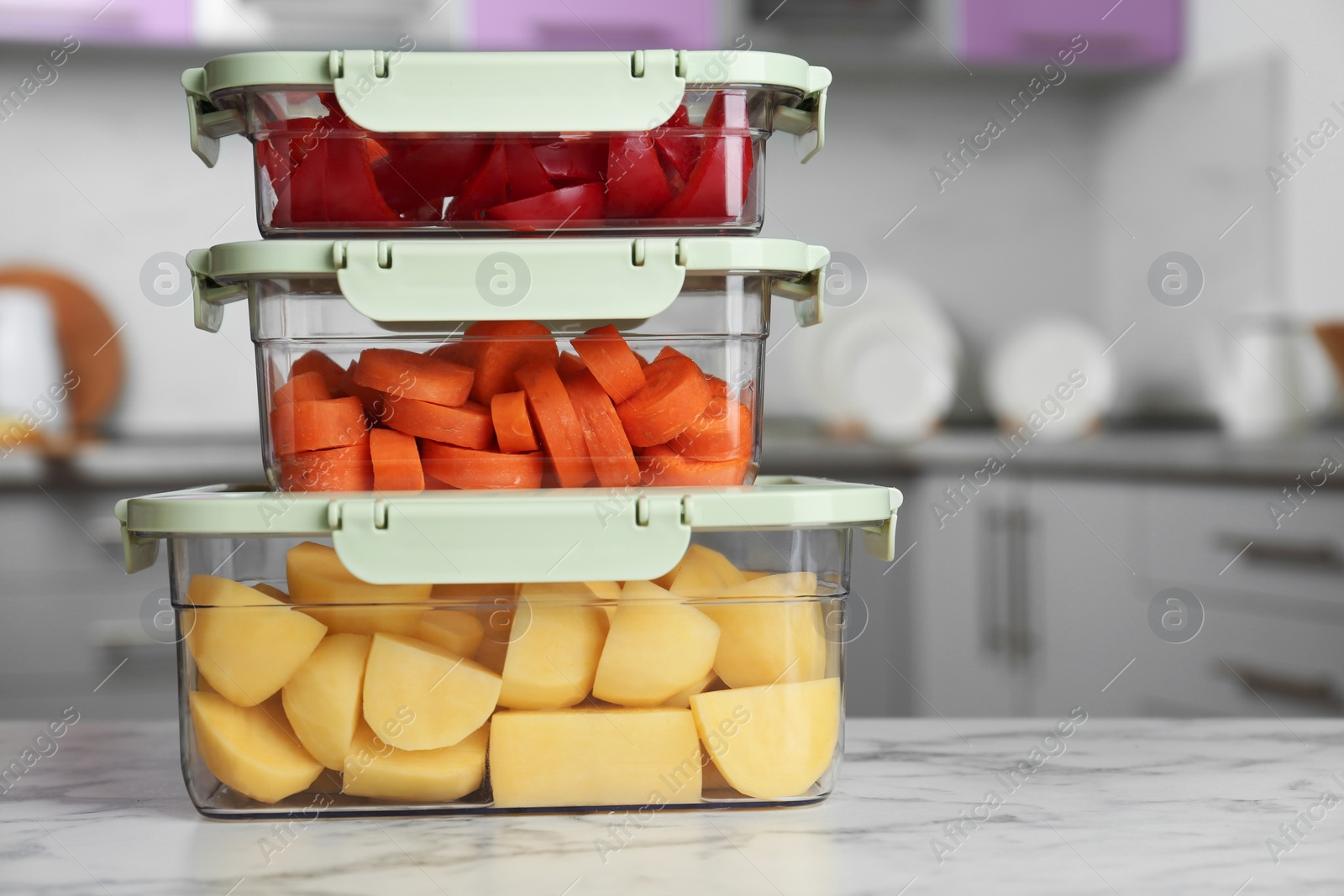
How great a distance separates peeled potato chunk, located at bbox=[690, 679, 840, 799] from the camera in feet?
2.08

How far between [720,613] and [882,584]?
1.67m

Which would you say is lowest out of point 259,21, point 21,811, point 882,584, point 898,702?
point 898,702

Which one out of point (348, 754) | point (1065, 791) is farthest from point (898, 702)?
point (348, 754)

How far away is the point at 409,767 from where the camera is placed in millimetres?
629

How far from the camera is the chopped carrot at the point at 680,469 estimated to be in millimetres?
707

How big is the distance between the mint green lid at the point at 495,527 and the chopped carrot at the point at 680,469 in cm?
6

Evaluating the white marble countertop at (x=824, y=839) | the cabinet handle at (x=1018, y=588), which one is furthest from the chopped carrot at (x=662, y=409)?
the cabinet handle at (x=1018, y=588)

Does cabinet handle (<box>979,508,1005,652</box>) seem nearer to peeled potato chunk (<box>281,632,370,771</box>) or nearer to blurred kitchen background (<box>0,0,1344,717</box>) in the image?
blurred kitchen background (<box>0,0,1344,717</box>)

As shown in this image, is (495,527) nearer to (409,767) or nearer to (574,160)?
(409,767)

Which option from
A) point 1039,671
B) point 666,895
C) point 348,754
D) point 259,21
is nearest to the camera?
point 666,895

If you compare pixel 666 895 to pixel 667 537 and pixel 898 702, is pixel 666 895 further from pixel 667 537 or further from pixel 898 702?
pixel 898 702

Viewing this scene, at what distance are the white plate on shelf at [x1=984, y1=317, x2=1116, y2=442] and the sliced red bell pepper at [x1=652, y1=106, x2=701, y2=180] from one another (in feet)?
6.82

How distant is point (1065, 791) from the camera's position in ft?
2.23

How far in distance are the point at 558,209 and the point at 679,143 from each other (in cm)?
8
